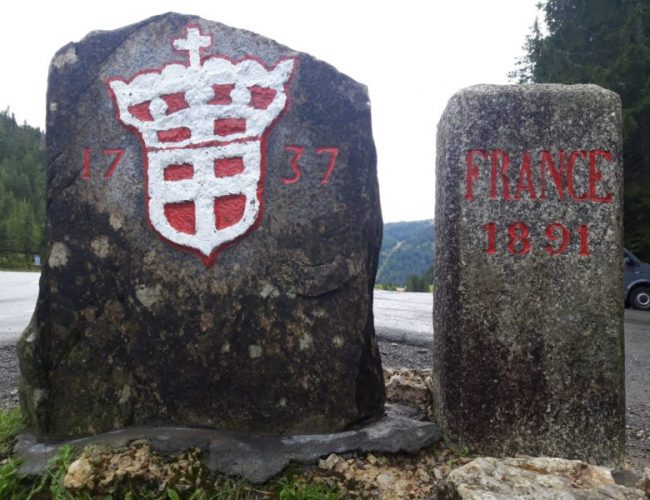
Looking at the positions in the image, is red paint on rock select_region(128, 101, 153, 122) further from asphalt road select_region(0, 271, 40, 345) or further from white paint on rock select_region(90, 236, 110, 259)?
asphalt road select_region(0, 271, 40, 345)

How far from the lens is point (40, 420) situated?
2857 millimetres

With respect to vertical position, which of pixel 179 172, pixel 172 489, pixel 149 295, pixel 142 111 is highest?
pixel 142 111

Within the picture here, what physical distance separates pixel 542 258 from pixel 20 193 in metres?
67.3

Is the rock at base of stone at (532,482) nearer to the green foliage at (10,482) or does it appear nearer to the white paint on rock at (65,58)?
the green foliage at (10,482)

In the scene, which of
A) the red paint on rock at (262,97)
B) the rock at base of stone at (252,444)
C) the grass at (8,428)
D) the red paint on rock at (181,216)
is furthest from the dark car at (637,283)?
the grass at (8,428)

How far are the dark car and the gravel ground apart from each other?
372 cm

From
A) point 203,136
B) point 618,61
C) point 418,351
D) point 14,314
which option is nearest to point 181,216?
point 203,136

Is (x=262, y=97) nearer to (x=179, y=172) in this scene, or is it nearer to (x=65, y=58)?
(x=179, y=172)

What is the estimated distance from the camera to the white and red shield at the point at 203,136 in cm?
287

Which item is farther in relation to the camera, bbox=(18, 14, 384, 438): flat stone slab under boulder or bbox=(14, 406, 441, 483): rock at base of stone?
bbox=(18, 14, 384, 438): flat stone slab under boulder

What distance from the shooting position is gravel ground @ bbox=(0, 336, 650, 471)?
3.26 m

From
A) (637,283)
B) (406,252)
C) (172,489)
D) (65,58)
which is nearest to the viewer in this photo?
(172,489)

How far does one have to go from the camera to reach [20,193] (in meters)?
59.8

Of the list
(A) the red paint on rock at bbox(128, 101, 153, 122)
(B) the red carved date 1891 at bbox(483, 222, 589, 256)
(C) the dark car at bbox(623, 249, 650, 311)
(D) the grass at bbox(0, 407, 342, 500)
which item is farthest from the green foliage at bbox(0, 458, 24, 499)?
(C) the dark car at bbox(623, 249, 650, 311)
